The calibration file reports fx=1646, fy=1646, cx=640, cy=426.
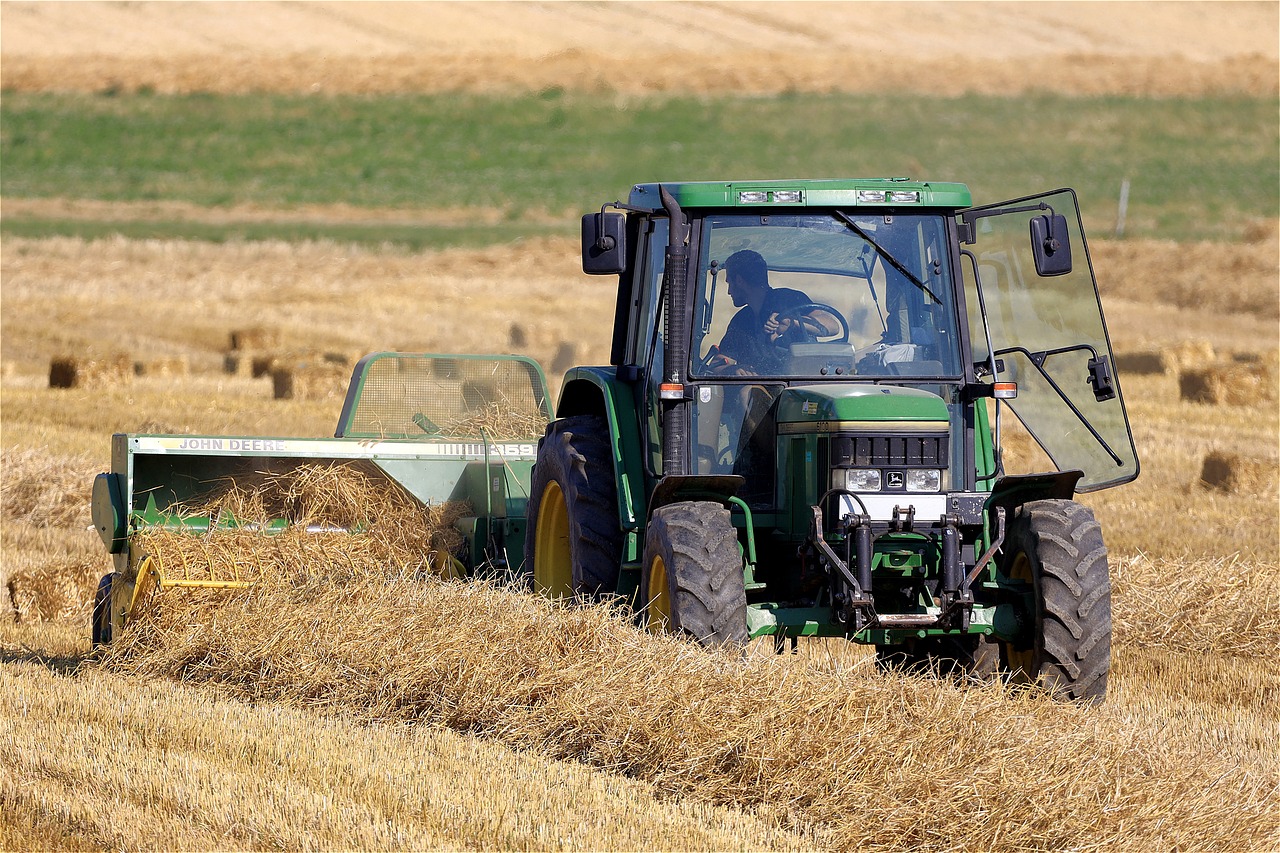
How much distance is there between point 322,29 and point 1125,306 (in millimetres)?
36378

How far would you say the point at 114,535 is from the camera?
809 centimetres

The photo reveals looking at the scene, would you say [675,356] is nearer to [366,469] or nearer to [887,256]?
[887,256]

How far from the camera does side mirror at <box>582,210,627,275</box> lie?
6.38m

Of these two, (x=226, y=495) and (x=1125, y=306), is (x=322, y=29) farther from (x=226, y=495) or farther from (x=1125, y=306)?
(x=226, y=495)

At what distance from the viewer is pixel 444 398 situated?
983cm

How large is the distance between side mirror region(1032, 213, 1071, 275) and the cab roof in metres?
0.35

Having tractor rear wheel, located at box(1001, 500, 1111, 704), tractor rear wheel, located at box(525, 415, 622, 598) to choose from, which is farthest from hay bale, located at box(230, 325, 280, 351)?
tractor rear wheel, located at box(1001, 500, 1111, 704)

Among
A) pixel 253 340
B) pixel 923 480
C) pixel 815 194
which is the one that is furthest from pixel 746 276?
pixel 253 340

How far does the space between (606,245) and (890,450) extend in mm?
1349

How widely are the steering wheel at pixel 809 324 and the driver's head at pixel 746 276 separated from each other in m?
0.14

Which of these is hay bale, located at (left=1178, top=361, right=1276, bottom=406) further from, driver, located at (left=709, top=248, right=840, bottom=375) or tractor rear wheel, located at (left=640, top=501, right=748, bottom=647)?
tractor rear wheel, located at (left=640, top=501, right=748, bottom=647)

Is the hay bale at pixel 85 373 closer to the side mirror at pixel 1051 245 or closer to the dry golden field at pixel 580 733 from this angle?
the dry golden field at pixel 580 733

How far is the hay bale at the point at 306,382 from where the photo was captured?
57.2ft

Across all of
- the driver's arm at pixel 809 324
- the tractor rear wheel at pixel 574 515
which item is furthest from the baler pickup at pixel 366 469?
the driver's arm at pixel 809 324
